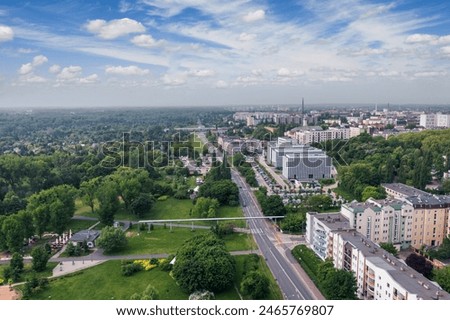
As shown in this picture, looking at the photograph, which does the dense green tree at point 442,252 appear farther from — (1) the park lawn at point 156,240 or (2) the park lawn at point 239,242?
(1) the park lawn at point 156,240

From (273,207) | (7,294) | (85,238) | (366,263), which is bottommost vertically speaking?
(7,294)

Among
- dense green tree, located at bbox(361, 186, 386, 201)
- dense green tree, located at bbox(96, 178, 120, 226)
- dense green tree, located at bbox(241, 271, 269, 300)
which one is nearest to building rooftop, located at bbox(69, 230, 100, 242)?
dense green tree, located at bbox(96, 178, 120, 226)

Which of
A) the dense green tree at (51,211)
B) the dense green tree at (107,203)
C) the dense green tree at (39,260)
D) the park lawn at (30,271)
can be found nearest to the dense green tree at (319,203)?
the dense green tree at (107,203)

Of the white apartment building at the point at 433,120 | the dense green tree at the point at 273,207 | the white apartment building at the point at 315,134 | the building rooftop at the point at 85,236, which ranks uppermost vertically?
the white apartment building at the point at 433,120

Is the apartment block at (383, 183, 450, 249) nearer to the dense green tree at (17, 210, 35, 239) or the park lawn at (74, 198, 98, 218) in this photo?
the park lawn at (74, 198, 98, 218)

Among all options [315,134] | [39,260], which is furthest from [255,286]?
[315,134]

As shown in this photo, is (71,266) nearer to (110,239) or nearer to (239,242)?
(110,239)

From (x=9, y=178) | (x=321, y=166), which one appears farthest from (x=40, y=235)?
(x=321, y=166)
